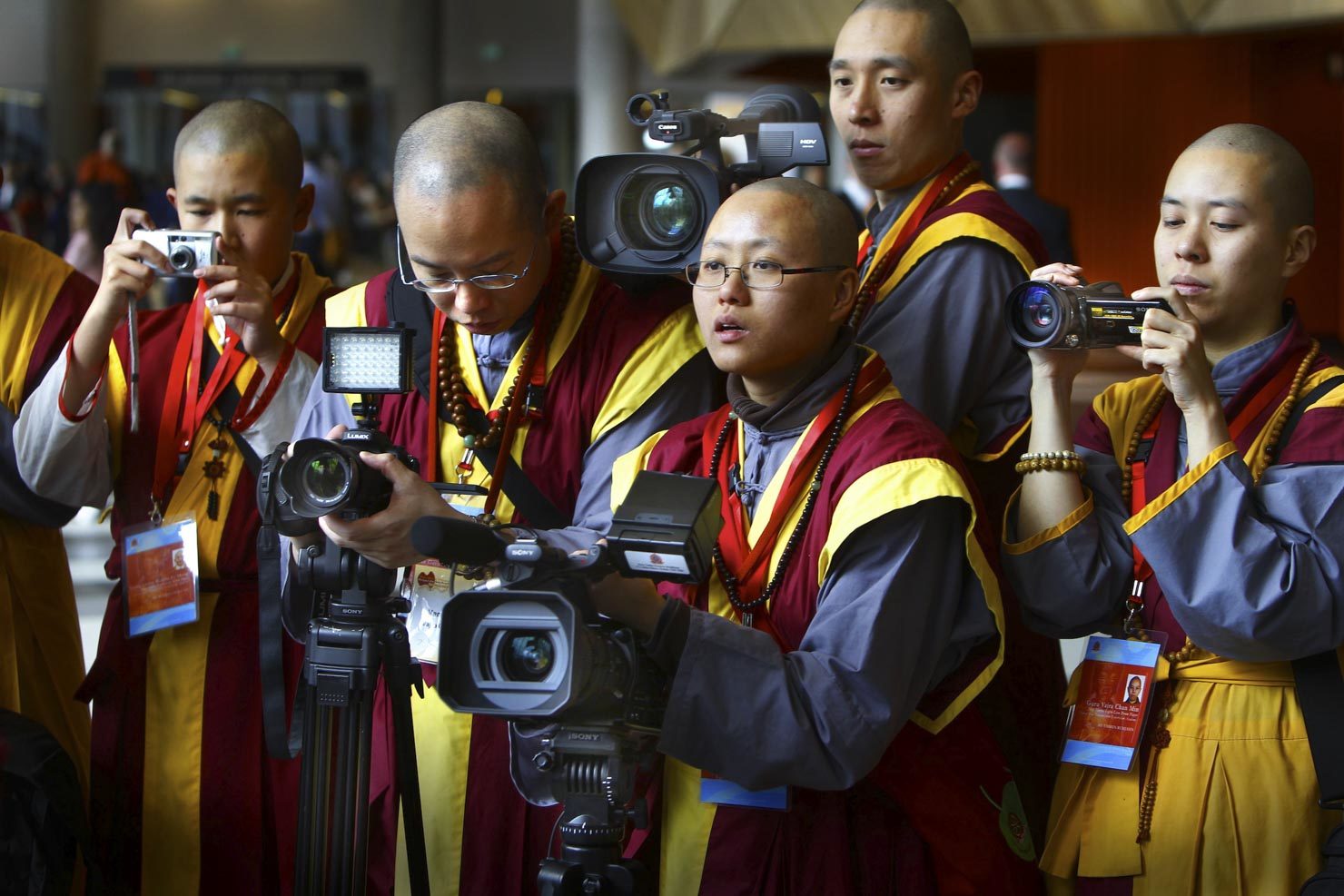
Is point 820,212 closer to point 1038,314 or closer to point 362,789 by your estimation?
point 1038,314

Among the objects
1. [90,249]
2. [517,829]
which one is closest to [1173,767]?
[517,829]

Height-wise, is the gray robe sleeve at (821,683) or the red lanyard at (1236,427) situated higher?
the red lanyard at (1236,427)

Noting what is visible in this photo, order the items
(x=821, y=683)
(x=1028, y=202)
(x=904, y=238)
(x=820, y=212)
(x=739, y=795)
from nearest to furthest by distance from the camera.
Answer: (x=821, y=683) → (x=739, y=795) → (x=820, y=212) → (x=904, y=238) → (x=1028, y=202)

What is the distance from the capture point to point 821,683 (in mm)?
1746

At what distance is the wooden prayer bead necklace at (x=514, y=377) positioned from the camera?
86.9 inches

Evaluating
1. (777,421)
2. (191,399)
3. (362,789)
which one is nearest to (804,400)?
(777,421)

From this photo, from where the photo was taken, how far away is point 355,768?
195cm

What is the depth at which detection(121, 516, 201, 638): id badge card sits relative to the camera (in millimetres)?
2479

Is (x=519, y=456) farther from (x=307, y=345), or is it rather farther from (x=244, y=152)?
(x=244, y=152)

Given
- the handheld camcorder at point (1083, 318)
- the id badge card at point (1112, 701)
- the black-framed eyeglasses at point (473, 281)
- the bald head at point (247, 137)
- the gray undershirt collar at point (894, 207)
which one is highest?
the bald head at point (247, 137)

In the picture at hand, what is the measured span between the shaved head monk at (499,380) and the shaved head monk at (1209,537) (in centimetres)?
56

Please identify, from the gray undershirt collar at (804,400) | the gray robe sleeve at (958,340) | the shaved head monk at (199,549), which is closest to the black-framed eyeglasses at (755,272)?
the gray undershirt collar at (804,400)

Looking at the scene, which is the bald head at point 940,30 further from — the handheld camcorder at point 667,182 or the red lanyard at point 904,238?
the handheld camcorder at point 667,182

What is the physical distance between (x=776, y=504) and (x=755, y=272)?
289mm
